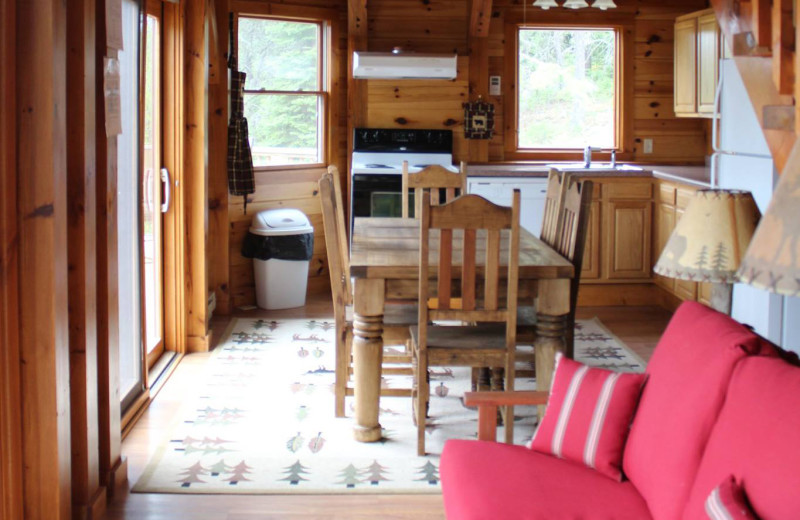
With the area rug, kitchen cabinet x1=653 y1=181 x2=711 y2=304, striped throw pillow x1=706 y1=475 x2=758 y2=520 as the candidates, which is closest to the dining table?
the area rug

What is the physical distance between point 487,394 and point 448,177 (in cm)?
259

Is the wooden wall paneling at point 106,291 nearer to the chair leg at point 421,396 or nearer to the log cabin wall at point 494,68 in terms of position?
the chair leg at point 421,396

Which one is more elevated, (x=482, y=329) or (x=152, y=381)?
(x=482, y=329)

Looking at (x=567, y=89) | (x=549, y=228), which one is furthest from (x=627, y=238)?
(x=549, y=228)

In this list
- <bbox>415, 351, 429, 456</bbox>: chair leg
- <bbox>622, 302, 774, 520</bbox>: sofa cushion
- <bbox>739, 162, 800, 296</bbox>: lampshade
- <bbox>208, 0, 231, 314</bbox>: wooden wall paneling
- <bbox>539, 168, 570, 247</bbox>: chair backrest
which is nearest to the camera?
<bbox>739, 162, 800, 296</bbox>: lampshade

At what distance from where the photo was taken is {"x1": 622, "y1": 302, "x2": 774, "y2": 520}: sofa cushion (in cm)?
202

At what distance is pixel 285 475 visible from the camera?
3.44m

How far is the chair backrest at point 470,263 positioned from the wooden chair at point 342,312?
0.37m

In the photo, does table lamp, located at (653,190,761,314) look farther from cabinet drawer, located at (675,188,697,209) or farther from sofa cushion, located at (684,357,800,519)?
cabinet drawer, located at (675,188,697,209)

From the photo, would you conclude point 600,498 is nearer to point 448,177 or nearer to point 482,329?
point 482,329

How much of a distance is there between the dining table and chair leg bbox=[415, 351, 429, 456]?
21 cm

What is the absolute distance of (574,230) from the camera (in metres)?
3.86

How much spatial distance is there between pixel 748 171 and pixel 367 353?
2.15 meters

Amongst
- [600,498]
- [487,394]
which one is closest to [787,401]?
[600,498]
